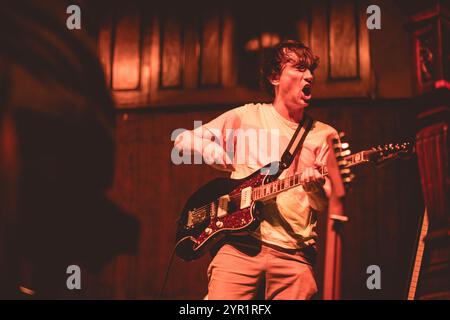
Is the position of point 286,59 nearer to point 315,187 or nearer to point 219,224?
point 315,187

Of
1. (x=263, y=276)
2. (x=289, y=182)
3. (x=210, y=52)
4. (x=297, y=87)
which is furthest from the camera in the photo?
(x=210, y=52)

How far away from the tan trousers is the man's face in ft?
2.98

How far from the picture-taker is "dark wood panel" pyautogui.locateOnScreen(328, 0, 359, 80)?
203 inches

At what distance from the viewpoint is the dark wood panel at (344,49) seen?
5156mm

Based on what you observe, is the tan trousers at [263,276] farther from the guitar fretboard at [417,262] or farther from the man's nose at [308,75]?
the man's nose at [308,75]

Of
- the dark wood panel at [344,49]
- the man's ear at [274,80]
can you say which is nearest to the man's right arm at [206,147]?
the man's ear at [274,80]

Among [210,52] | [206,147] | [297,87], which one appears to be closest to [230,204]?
[206,147]

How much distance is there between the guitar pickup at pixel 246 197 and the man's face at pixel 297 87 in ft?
1.84

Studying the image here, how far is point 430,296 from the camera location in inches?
157

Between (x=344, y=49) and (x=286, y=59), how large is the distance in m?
1.00

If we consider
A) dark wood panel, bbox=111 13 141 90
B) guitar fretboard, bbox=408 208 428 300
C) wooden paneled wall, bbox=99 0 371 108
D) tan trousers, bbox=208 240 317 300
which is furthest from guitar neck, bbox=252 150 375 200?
dark wood panel, bbox=111 13 141 90

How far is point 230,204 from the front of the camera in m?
4.20

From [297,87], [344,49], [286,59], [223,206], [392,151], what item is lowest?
[223,206]
